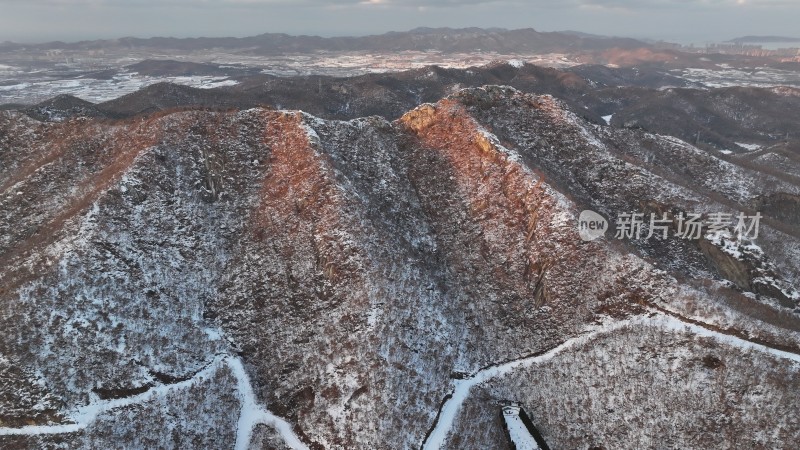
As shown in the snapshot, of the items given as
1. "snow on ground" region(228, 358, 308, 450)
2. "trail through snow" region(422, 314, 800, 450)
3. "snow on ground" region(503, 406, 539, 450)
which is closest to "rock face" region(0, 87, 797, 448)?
"snow on ground" region(228, 358, 308, 450)

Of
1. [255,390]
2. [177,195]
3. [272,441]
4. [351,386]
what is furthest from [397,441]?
[177,195]

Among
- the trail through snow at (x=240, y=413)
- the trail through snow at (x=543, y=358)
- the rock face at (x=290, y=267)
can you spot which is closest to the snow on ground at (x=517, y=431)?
the trail through snow at (x=543, y=358)

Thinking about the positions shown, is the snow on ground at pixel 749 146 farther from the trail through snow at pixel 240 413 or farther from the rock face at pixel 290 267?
the trail through snow at pixel 240 413

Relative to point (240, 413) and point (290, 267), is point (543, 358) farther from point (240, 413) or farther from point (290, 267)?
point (240, 413)

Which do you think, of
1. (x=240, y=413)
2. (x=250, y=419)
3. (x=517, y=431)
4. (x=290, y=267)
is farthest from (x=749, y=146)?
(x=240, y=413)

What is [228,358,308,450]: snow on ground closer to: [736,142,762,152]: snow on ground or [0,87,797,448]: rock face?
[0,87,797,448]: rock face

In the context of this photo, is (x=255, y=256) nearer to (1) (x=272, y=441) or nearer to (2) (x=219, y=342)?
(2) (x=219, y=342)
